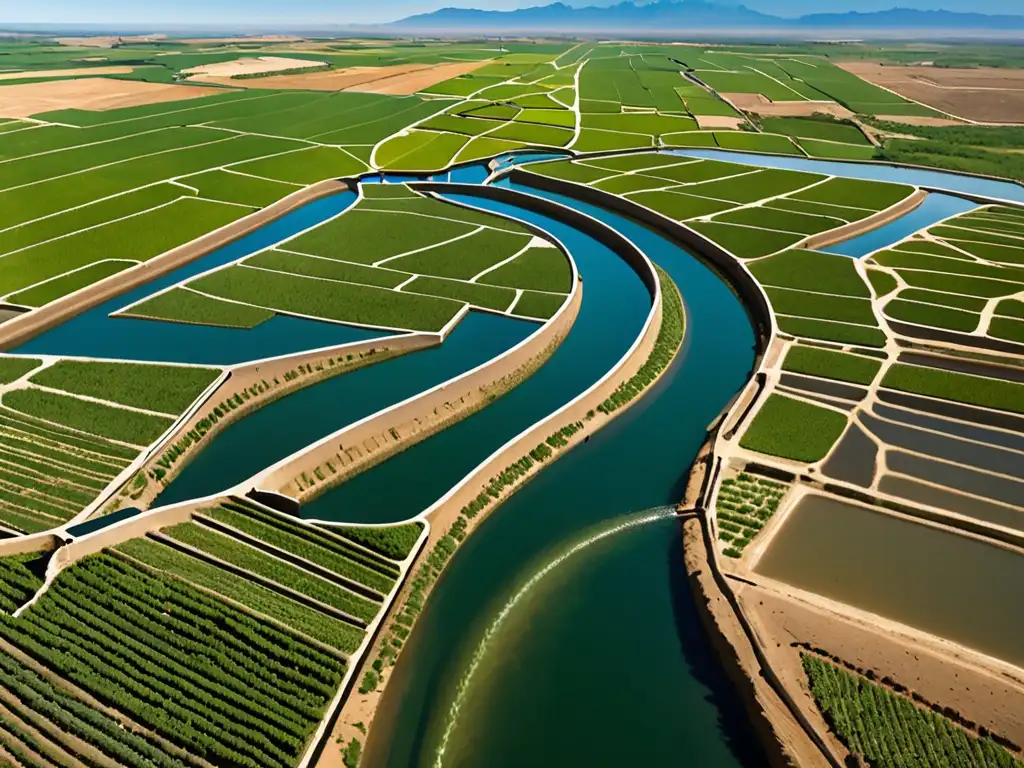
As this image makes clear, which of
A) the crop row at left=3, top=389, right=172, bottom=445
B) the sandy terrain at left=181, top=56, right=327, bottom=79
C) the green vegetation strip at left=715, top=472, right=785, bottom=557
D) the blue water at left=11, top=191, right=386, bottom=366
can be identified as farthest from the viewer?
the sandy terrain at left=181, top=56, right=327, bottom=79

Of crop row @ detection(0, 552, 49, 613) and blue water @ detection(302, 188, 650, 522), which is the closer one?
crop row @ detection(0, 552, 49, 613)

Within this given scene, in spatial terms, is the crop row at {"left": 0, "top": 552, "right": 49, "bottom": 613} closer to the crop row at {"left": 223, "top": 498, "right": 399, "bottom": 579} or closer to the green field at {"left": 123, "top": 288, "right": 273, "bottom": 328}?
the crop row at {"left": 223, "top": 498, "right": 399, "bottom": 579}

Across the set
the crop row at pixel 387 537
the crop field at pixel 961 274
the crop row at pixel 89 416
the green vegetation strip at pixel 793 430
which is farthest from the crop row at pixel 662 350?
the crop row at pixel 89 416

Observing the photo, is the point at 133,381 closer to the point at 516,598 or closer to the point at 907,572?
the point at 516,598

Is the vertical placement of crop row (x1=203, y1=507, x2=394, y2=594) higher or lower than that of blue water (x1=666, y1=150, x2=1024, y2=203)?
lower

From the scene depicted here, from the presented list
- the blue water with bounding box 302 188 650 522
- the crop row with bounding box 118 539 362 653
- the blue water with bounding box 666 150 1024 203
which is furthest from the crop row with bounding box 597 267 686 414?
the blue water with bounding box 666 150 1024 203

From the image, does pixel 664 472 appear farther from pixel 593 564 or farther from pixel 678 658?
pixel 678 658

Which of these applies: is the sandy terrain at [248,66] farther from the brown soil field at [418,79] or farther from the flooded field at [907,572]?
the flooded field at [907,572]
